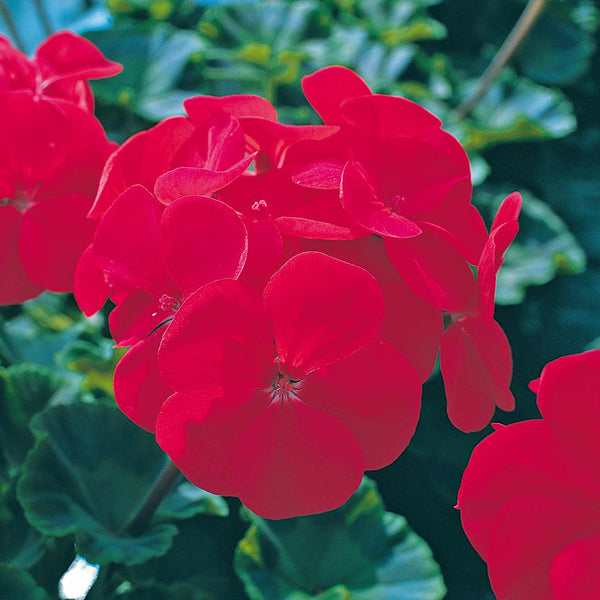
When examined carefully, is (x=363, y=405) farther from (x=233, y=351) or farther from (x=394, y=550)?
(x=394, y=550)

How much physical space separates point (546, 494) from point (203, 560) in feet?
1.87

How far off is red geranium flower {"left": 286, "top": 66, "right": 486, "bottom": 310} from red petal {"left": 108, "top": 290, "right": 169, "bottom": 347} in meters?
0.13

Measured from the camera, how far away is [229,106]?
574 millimetres

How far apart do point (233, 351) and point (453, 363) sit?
0.61 ft

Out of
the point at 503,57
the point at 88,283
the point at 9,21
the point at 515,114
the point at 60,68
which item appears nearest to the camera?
the point at 88,283

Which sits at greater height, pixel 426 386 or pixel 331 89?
pixel 331 89

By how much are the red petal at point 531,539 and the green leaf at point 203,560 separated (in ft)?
1.69

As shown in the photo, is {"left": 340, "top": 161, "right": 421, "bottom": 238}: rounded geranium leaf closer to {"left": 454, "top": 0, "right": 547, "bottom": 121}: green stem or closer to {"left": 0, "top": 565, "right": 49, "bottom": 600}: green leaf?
{"left": 0, "top": 565, "right": 49, "bottom": 600}: green leaf

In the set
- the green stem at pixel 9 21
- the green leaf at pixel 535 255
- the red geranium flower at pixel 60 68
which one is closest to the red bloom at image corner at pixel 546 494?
the red geranium flower at pixel 60 68

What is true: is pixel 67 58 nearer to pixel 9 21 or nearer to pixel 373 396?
pixel 373 396

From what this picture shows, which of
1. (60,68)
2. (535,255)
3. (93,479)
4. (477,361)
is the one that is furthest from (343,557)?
(535,255)

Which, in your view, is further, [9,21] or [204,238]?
[9,21]

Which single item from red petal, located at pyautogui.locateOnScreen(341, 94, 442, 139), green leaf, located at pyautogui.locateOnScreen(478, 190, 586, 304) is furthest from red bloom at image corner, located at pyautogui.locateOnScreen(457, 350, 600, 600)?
green leaf, located at pyautogui.locateOnScreen(478, 190, 586, 304)

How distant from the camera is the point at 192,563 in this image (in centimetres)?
90
